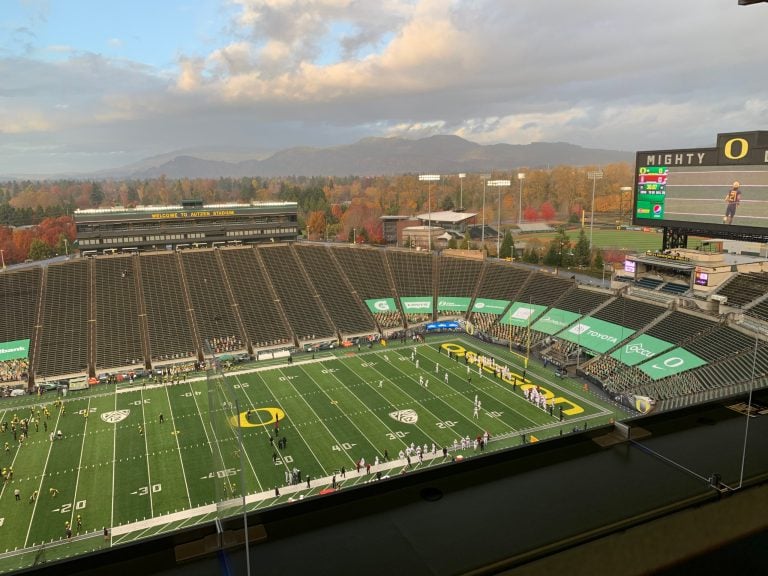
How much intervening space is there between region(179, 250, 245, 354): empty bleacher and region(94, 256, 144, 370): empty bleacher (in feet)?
13.8

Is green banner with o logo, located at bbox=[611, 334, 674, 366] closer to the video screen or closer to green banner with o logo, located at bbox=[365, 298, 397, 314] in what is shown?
the video screen

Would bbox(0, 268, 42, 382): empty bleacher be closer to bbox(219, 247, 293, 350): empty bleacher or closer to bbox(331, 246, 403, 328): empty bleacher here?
bbox(219, 247, 293, 350): empty bleacher

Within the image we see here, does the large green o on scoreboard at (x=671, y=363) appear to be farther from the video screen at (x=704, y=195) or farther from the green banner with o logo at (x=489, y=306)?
the green banner with o logo at (x=489, y=306)

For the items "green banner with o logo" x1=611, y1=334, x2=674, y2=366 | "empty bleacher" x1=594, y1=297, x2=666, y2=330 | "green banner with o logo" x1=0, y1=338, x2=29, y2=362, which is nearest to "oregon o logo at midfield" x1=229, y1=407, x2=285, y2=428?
"green banner with o logo" x1=0, y1=338, x2=29, y2=362

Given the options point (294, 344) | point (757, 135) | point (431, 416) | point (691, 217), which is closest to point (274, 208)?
point (294, 344)

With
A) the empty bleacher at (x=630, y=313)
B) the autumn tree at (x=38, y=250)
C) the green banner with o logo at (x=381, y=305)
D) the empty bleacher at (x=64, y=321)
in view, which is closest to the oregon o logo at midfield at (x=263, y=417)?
the empty bleacher at (x=64, y=321)

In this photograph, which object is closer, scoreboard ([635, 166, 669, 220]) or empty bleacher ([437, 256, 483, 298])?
scoreboard ([635, 166, 669, 220])

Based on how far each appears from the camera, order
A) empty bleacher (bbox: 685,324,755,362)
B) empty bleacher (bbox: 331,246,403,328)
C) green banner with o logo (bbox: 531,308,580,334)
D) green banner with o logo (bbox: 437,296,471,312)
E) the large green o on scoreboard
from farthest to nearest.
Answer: green banner with o logo (bbox: 437,296,471,312) < empty bleacher (bbox: 331,246,403,328) < green banner with o logo (bbox: 531,308,580,334) < the large green o on scoreboard < empty bleacher (bbox: 685,324,755,362)

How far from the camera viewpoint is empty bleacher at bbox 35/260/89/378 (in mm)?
34781

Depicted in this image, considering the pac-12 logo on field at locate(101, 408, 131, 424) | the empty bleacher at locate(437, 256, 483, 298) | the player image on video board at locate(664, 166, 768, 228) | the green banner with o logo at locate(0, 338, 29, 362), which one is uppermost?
the player image on video board at locate(664, 166, 768, 228)

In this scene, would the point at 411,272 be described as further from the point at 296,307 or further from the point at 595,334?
the point at 595,334

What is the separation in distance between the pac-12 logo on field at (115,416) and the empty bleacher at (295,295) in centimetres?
1388

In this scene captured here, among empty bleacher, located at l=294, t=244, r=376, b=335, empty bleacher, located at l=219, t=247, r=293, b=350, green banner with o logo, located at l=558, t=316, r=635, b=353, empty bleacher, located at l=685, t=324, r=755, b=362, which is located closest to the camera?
empty bleacher, located at l=685, t=324, r=755, b=362

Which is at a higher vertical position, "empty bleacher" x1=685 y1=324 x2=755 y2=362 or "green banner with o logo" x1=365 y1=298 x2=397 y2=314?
"empty bleacher" x1=685 y1=324 x2=755 y2=362
